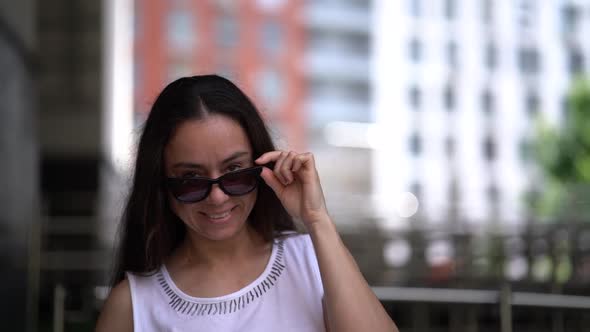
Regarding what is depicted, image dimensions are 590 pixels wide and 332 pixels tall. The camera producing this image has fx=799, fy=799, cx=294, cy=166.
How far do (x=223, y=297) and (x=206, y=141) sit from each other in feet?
1.14

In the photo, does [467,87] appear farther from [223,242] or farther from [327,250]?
[327,250]

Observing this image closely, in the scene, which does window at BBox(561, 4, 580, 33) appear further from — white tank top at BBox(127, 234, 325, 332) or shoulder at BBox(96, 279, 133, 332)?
shoulder at BBox(96, 279, 133, 332)

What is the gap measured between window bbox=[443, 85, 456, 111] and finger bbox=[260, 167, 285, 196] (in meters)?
51.9

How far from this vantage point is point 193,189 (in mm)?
1755

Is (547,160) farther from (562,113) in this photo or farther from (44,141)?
(44,141)

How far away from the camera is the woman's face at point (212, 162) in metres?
1.76

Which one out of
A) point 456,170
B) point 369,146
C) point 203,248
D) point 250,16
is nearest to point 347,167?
point 369,146

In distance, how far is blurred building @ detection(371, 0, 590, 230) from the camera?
52.3m

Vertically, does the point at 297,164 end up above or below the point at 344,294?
above

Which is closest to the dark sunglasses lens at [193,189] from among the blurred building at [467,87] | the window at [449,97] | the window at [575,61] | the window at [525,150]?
the window at [525,150]

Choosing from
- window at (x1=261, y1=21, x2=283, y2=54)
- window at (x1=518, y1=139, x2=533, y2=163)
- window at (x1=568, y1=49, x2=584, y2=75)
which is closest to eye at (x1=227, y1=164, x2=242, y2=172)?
window at (x1=518, y1=139, x2=533, y2=163)

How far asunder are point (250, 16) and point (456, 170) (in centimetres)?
1672

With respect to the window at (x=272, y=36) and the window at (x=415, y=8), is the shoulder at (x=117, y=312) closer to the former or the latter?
the window at (x=272, y=36)

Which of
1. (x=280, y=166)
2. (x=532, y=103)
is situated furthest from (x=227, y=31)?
(x=280, y=166)
